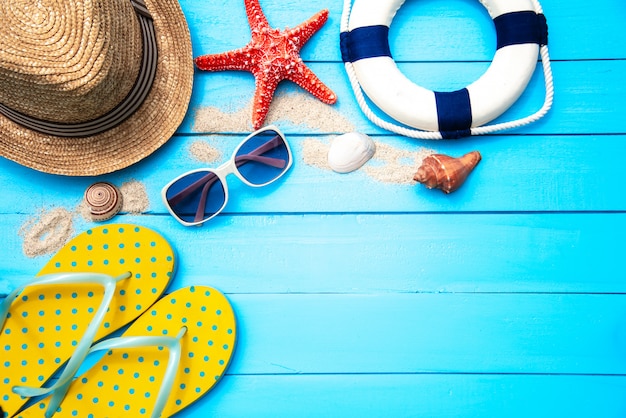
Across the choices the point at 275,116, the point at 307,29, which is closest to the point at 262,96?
the point at 275,116

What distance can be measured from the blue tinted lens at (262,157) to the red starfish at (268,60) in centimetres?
4

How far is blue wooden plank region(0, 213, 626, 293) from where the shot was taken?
105cm

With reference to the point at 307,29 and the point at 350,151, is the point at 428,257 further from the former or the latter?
the point at 307,29

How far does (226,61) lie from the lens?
1014 mm

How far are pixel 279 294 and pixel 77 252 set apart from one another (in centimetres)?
41

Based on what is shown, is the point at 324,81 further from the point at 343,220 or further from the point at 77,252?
the point at 77,252

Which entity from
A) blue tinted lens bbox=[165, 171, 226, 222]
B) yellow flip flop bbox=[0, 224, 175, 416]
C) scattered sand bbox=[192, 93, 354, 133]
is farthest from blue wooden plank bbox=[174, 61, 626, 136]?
yellow flip flop bbox=[0, 224, 175, 416]

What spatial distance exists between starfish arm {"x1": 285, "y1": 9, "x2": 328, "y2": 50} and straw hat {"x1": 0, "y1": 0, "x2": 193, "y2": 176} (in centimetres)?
20

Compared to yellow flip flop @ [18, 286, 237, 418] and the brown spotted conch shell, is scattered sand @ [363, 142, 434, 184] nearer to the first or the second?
the brown spotted conch shell

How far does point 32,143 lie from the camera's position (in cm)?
96

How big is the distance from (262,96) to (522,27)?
514 millimetres

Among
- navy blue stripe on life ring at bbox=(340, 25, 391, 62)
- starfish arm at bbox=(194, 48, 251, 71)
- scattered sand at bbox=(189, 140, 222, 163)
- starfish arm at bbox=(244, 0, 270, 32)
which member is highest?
starfish arm at bbox=(244, 0, 270, 32)

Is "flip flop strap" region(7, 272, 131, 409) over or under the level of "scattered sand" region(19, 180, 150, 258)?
under

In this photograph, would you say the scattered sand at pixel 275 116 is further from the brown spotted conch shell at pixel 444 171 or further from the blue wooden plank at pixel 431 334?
the blue wooden plank at pixel 431 334
